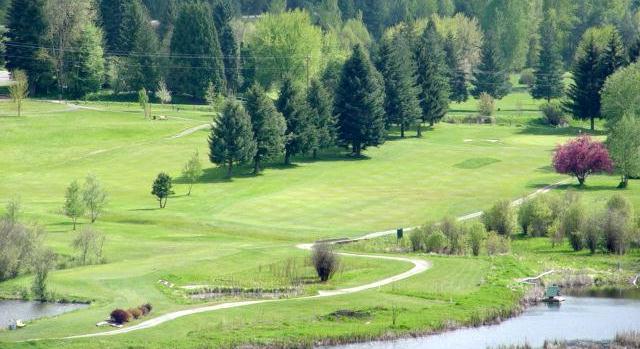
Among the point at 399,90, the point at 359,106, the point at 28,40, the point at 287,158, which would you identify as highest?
the point at 28,40

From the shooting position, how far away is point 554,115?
178 m

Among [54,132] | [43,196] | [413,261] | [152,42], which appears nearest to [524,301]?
[413,261]

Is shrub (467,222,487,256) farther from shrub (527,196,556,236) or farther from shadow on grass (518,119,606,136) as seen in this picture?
shadow on grass (518,119,606,136)

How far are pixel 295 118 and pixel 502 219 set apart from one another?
40806 millimetres

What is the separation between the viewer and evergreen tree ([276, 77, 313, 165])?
474 feet

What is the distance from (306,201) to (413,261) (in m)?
29.6

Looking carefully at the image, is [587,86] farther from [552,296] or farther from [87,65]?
[552,296]

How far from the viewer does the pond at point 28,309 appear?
77938mm

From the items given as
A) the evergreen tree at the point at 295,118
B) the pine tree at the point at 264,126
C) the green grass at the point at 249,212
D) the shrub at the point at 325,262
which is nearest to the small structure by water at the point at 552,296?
the green grass at the point at 249,212

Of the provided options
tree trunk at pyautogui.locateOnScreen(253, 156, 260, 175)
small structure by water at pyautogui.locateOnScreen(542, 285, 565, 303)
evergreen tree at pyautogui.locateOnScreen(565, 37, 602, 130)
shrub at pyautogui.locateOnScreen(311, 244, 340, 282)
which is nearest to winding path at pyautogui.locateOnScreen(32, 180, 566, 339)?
shrub at pyautogui.locateOnScreen(311, 244, 340, 282)

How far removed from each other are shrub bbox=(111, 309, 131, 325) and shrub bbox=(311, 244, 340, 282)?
58.5 feet

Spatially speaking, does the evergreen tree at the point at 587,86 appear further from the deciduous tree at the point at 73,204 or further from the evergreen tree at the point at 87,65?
the deciduous tree at the point at 73,204

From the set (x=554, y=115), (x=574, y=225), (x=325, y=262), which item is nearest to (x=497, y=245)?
(x=574, y=225)

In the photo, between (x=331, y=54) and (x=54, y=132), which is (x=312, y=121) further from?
(x=331, y=54)
